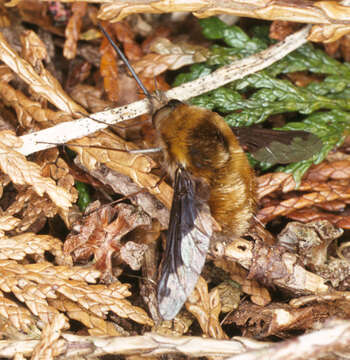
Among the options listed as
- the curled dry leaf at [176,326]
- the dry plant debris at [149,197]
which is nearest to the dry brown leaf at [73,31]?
the dry plant debris at [149,197]

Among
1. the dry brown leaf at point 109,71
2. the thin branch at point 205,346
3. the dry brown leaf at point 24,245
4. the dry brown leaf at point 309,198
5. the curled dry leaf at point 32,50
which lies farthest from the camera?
the dry brown leaf at point 109,71

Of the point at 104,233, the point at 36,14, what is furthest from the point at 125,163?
the point at 36,14

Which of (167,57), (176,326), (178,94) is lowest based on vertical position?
(176,326)

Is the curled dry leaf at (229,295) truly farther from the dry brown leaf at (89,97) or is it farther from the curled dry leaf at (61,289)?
the dry brown leaf at (89,97)

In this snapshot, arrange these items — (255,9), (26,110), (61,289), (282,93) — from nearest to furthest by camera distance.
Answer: (61,289) → (255,9) → (26,110) → (282,93)

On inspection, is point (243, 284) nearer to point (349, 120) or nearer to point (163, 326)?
point (163, 326)

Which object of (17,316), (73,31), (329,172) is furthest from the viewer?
(73,31)

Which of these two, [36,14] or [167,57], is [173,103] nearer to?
[167,57]

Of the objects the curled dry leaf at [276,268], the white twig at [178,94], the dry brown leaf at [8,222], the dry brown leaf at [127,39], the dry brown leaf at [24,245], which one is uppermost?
the dry brown leaf at [127,39]
